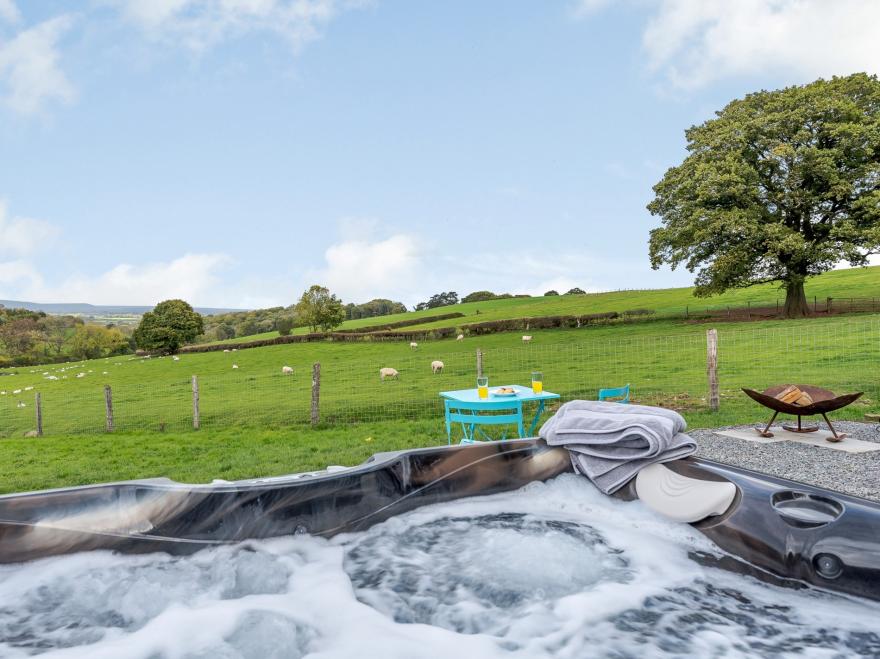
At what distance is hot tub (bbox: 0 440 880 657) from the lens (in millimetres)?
2145

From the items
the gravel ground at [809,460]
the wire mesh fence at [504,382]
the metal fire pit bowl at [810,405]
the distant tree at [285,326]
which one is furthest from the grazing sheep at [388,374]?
the distant tree at [285,326]

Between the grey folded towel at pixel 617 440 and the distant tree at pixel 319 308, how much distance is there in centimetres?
2774

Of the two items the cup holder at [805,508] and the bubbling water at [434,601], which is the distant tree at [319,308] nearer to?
the bubbling water at [434,601]

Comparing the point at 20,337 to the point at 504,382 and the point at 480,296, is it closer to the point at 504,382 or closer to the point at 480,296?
the point at 480,296

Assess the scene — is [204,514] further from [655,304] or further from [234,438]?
[655,304]

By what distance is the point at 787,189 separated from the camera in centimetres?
1686

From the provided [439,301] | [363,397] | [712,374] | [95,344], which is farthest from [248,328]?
[712,374]

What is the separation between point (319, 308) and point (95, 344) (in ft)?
61.7

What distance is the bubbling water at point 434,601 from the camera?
2.10 m

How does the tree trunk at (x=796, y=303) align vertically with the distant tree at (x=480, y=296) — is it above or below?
below

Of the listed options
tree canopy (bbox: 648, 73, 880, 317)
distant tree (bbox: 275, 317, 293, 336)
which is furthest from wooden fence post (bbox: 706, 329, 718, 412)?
distant tree (bbox: 275, 317, 293, 336)

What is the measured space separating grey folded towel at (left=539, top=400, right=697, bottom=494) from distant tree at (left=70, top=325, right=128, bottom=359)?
41.2 meters

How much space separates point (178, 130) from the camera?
12320 millimetres

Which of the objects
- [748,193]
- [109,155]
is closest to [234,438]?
[109,155]
